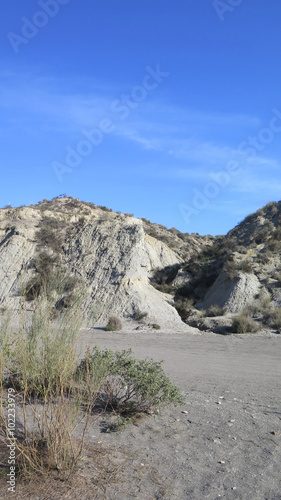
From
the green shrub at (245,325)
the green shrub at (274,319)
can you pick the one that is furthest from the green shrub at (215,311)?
the green shrub at (245,325)

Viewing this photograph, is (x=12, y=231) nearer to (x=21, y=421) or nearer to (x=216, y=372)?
(x=216, y=372)

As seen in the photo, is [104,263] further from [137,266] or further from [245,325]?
[245,325]

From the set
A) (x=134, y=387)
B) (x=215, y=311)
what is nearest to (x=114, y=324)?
(x=215, y=311)

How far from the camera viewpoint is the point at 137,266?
87.5 feet

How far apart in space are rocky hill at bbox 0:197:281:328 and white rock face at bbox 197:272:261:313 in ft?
0.20

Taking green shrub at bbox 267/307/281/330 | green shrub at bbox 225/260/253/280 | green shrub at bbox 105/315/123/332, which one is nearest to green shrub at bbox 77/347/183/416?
green shrub at bbox 105/315/123/332

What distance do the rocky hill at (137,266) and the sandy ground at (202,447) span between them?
13.3 metres

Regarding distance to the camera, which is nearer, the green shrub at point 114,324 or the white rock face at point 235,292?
the green shrub at point 114,324

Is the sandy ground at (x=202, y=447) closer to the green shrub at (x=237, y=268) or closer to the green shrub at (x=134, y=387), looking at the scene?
the green shrub at (x=134, y=387)

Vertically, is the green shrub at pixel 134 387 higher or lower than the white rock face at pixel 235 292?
lower

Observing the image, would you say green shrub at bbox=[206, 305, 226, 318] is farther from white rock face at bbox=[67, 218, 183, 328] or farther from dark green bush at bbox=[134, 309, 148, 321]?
dark green bush at bbox=[134, 309, 148, 321]

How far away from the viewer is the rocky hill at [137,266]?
2400 centimetres

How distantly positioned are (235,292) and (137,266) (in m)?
6.54

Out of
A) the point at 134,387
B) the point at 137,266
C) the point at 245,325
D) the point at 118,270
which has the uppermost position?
the point at 137,266
